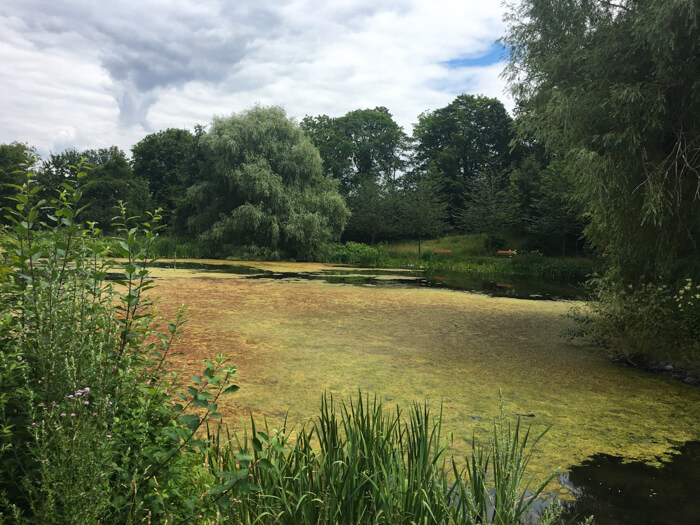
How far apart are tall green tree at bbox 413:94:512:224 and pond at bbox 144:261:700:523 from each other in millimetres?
26385

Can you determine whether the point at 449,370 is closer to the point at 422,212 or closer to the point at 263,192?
the point at 263,192

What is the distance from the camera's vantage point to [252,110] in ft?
65.5

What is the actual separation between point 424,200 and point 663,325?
21812 millimetres

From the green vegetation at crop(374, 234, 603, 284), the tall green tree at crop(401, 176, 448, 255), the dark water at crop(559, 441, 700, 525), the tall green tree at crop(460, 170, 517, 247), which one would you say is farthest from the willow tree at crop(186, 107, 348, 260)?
the dark water at crop(559, 441, 700, 525)

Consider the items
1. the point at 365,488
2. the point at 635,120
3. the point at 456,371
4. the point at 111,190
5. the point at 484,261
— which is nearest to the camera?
the point at 365,488

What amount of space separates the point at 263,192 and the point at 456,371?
14718 millimetres

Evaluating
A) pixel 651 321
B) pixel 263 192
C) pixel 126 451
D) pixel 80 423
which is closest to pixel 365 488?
pixel 126 451

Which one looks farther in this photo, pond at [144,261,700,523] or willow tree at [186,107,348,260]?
willow tree at [186,107,348,260]

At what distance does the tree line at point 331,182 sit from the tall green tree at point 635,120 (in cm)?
126

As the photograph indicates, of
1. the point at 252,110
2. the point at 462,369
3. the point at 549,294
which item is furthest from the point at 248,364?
the point at 252,110

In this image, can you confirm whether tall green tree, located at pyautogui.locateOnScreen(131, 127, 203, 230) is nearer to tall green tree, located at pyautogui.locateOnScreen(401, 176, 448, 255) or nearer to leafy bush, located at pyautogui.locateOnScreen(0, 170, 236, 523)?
tall green tree, located at pyautogui.locateOnScreen(401, 176, 448, 255)

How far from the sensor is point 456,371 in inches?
181

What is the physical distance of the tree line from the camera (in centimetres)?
1869

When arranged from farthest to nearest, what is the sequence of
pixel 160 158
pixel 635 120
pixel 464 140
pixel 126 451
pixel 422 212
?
pixel 160 158 → pixel 464 140 → pixel 422 212 → pixel 635 120 → pixel 126 451
